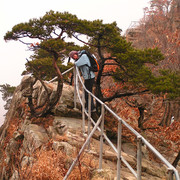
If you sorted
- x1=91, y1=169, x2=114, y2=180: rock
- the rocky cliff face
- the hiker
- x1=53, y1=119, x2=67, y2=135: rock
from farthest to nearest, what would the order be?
1. the hiker
2. x1=53, y1=119, x2=67, y2=135: rock
3. the rocky cliff face
4. x1=91, y1=169, x2=114, y2=180: rock

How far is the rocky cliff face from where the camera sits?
4969 mm

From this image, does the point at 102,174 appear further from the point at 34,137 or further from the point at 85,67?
the point at 85,67

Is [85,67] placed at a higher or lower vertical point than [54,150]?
higher

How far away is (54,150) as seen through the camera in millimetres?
6094

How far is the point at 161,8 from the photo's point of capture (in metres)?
32.1

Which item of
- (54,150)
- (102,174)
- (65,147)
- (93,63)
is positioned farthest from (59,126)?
(102,174)

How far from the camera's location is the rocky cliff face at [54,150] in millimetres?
4969

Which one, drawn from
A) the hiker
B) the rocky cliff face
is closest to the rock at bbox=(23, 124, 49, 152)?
the rocky cliff face

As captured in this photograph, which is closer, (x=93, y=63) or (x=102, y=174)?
(x=102, y=174)

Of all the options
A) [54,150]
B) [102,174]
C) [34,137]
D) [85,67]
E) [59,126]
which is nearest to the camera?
[102,174]

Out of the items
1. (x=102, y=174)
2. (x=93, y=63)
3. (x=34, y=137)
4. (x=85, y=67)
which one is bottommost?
(x=102, y=174)

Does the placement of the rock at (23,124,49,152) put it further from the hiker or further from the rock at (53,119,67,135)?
the hiker

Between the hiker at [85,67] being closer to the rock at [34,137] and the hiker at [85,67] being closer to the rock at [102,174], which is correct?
the rock at [34,137]

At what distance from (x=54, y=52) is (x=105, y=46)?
6.78 feet
